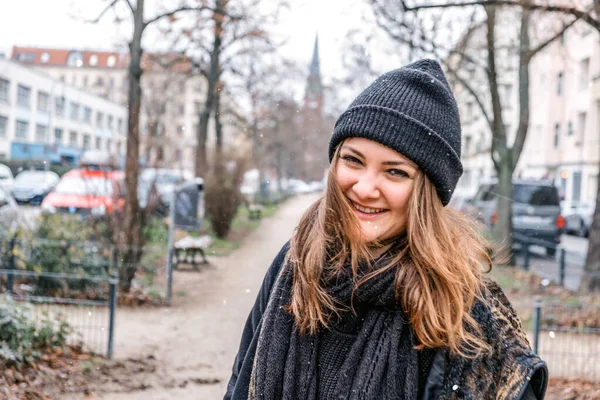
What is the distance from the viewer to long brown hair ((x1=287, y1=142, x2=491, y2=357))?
1.49m

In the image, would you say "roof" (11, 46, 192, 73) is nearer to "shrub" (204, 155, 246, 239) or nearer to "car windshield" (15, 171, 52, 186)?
"shrub" (204, 155, 246, 239)

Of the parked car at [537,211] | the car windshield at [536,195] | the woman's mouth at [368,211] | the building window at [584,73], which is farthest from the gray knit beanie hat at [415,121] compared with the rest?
the building window at [584,73]

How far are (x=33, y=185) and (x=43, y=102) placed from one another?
2.26m

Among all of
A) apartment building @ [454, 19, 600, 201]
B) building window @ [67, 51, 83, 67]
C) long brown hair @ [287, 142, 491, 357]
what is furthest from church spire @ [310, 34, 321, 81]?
apartment building @ [454, 19, 600, 201]

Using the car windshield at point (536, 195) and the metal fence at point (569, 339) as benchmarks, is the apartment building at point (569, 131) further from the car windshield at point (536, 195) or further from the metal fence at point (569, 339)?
the metal fence at point (569, 339)

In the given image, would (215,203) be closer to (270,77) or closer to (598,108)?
(270,77)

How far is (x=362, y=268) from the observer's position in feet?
5.26

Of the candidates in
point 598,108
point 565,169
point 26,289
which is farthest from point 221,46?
point 565,169

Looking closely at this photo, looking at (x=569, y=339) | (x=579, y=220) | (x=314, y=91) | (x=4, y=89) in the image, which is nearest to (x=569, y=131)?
(x=579, y=220)

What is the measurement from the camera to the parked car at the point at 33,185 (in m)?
13.0

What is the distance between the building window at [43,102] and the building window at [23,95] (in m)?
0.24

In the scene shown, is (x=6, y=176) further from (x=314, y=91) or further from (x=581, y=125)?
(x=581, y=125)

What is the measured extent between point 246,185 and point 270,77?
250 inches

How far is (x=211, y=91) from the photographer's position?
1091 centimetres
